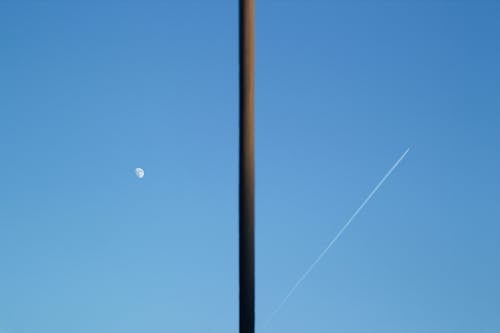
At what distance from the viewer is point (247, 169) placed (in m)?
5.46

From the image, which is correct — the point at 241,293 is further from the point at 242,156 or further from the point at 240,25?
the point at 240,25

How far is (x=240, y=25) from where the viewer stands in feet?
18.4

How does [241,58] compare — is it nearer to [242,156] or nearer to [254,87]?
[254,87]

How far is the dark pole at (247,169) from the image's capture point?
208 inches

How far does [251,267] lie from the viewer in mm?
5328

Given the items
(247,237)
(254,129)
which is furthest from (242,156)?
(247,237)

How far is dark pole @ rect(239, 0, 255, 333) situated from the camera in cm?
529

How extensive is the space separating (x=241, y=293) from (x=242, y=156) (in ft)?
3.03

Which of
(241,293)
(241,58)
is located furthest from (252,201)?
(241,58)

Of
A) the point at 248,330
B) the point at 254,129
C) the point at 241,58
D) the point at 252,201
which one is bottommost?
the point at 248,330

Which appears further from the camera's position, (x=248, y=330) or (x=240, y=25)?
(x=240, y=25)

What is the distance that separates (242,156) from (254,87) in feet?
1.60

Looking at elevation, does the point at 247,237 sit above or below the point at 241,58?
below

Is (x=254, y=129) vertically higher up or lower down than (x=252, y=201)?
higher up
